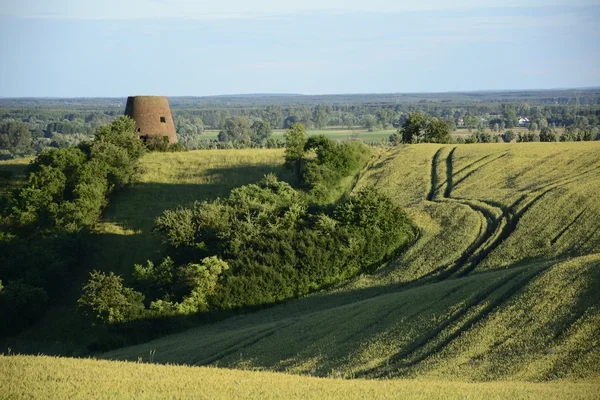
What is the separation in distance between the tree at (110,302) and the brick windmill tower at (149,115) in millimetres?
38190

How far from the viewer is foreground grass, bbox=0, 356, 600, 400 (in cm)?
2064

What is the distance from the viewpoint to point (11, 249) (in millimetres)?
54031

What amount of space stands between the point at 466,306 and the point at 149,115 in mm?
56554

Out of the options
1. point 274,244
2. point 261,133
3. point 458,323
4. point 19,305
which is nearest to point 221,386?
point 458,323

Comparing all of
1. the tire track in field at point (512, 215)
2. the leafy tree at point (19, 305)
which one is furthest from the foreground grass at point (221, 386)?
the leafy tree at point (19, 305)

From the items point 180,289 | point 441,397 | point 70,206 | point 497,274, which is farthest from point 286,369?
point 70,206

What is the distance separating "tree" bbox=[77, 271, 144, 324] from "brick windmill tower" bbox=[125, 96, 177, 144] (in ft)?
125

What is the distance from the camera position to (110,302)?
43.7 metres

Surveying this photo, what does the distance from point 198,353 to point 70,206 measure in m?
28.2

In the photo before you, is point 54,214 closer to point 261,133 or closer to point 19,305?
point 19,305

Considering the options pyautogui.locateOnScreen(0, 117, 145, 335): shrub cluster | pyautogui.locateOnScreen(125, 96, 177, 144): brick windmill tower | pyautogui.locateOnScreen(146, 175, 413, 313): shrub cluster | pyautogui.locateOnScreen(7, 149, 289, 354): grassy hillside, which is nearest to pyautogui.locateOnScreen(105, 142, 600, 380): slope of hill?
pyautogui.locateOnScreen(146, 175, 413, 313): shrub cluster

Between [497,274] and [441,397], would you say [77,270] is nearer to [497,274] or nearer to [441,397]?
[497,274]

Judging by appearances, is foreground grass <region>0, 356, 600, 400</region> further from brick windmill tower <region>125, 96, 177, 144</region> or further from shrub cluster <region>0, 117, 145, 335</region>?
brick windmill tower <region>125, 96, 177, 144</region>

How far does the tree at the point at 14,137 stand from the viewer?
6383 inches
